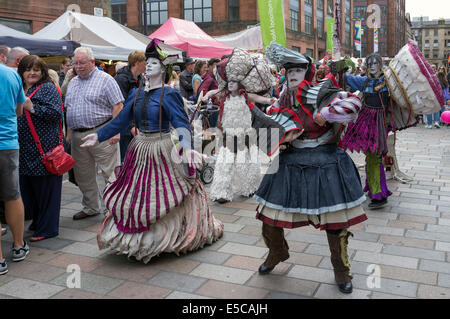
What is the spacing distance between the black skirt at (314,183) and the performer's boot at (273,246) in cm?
27

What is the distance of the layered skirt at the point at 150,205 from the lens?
163 inches

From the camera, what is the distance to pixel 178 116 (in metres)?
4.13

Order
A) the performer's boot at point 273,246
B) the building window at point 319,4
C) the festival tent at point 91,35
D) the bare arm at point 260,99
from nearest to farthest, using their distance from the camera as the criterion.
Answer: the performer's boot at point 273,246 → the bare arm at point 260,99 → the festival tent at point 91,35 → the building window at point 319,4

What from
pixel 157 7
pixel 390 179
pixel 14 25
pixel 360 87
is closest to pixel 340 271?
pixel 360 87

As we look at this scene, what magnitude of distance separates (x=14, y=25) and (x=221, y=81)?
538 inches

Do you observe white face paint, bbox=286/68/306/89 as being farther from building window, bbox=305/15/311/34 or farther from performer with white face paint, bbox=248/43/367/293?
building window, bbox=305/15/311/34

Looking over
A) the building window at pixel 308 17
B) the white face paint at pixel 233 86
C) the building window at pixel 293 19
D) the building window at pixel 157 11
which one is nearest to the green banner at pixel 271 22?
the white face paint at pixel 233 86

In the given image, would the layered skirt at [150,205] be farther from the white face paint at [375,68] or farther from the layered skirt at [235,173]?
the white face paint at [375,68]

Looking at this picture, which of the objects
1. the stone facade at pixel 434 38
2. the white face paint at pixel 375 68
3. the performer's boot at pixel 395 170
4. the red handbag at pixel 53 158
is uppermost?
the stone facade at pixel 434 38

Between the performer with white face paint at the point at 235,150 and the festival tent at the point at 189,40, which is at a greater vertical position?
the festival tent at the point at 189,40

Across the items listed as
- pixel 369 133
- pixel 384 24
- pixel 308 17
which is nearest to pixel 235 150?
pixel 369 133

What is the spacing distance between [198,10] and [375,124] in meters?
33.0

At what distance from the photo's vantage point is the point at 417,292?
3523 mm

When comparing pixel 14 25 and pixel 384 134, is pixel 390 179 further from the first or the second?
pixel 14 25
